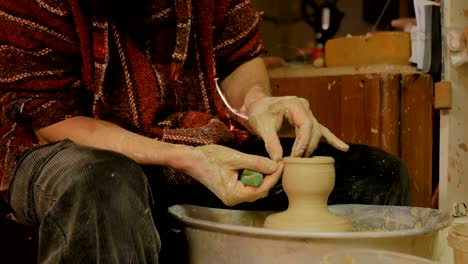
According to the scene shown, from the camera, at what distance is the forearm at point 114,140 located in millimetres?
1043

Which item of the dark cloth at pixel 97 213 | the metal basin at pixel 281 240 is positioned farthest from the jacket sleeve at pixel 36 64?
the metal basin at pixel 281 240

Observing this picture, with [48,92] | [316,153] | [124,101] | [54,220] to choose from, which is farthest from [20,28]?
[316,153]

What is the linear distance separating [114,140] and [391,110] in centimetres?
108

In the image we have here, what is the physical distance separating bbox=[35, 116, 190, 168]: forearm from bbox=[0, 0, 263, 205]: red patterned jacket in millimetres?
21

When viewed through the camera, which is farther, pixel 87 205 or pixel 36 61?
pixel 36 61

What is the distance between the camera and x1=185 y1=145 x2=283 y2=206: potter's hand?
0.98 metres

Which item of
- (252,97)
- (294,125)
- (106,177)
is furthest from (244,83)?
(106,177)

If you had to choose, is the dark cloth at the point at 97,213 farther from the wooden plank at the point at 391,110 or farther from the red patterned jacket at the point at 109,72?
the wooden plank at the point at 391,110

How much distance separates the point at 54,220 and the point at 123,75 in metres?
0.40

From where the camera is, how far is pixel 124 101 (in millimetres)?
1173

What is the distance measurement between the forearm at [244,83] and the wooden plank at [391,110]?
0.58 m

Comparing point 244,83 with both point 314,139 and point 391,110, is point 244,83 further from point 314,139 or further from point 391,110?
point 391,110

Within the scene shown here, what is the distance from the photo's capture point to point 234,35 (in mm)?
1388

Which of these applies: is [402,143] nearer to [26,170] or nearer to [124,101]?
[124,101]
